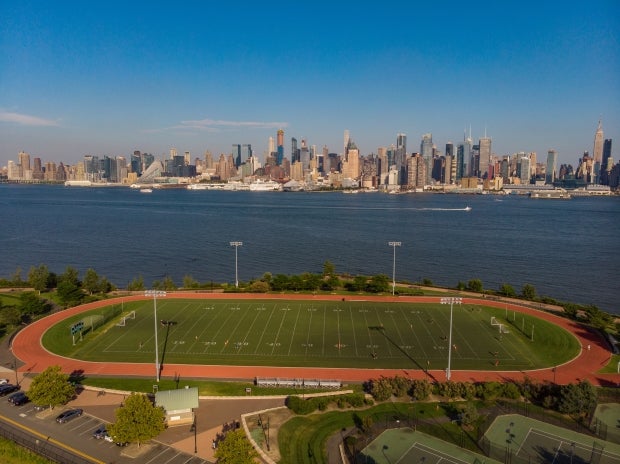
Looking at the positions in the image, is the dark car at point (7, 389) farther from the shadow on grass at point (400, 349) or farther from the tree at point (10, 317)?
the shadow on grass at point (400, 349)

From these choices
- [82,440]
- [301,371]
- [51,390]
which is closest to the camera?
[82,440]

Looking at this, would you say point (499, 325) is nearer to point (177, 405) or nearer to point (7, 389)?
point (177, 405)

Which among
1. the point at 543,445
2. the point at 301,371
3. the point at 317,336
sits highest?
the point at 543,445

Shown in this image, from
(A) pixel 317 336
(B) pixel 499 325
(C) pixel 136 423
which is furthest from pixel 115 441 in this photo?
(B) pixel 499 325

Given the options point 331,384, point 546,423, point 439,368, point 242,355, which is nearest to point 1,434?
point 242,355

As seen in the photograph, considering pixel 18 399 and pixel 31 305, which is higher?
pixel 31 305

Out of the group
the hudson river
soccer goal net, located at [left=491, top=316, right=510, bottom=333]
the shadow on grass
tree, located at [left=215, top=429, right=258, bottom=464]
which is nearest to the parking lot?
tree, located at [left=215, top=429, right=258, bottom=464]

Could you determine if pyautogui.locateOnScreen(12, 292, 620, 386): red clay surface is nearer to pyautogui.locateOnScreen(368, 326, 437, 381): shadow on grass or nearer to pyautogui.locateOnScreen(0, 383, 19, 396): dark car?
pyautogui.locateOnScreen(368, 326, 437, 381): shadow on grass
